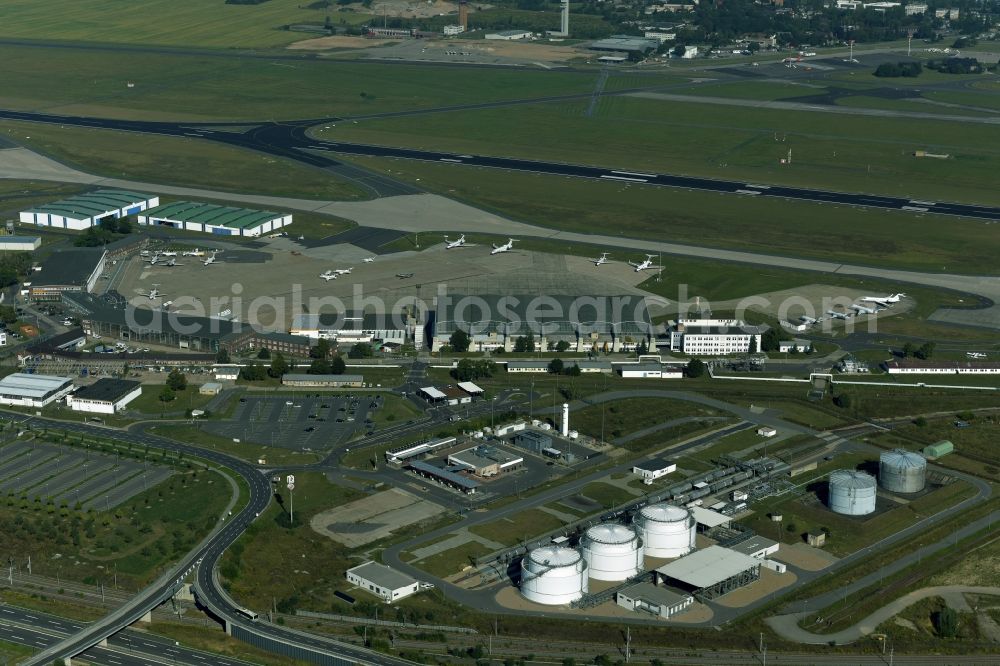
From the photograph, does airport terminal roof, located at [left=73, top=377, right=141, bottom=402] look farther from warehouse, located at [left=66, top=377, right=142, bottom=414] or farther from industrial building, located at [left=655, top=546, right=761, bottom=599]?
industrial building, located at [left=655, top=546, right=761, bottom=599]

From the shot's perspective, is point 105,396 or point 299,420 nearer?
point 299,420

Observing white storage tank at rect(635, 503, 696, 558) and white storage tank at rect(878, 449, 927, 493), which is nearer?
white storage tank at rect(635, 503, 696, 558)

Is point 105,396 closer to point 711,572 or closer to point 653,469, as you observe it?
point 653,469

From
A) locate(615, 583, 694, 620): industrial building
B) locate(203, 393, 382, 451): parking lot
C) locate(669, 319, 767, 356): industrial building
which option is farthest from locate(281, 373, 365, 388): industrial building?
locate(615, 583, 694, 620): industrial building

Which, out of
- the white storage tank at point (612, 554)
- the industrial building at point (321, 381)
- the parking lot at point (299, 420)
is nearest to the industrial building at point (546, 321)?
the industrial building at point (321, 381)

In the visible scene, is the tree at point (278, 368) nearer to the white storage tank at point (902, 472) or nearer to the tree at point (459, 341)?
the tree at point (459, 341)

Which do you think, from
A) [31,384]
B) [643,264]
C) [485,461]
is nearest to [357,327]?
[31,384]

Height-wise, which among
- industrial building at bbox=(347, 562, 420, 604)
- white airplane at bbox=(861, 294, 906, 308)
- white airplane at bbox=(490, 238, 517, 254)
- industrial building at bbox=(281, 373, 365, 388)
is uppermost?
white airplane at bbox=(490, 238, 517, 254)
